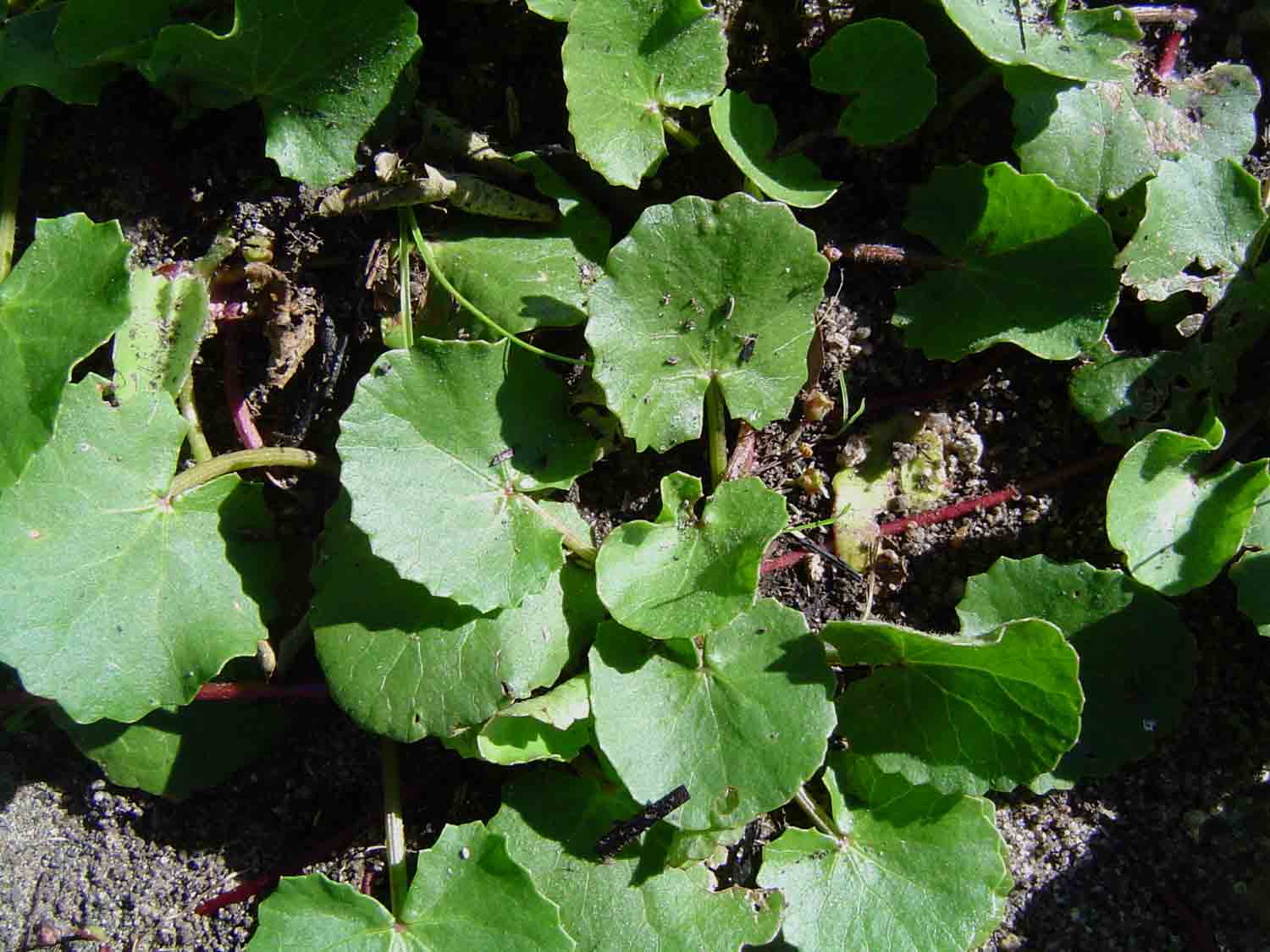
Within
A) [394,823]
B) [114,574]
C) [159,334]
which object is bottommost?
[394,823]

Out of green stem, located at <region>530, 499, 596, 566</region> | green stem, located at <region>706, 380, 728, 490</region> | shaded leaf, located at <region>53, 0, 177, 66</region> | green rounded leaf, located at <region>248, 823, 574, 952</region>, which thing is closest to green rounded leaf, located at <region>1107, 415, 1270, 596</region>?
green stem, located at <region>706, 380, 728, 490</region>

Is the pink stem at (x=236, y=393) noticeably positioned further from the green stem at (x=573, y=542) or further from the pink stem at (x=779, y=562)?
the pink stem at (x=779, y=562)

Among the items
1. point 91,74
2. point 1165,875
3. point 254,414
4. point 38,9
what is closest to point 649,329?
point 254,414

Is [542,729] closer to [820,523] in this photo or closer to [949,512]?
[820,523]

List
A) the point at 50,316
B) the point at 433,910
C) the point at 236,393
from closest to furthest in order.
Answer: the point at 50,316 < the point at 433,910 < the point at 236,393

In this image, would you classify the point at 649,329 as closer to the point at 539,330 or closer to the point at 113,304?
the point at 539,330

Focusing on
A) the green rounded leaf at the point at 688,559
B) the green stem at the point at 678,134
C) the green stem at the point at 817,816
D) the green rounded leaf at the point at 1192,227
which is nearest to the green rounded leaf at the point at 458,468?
the green rounded leaf at the point at 688,559

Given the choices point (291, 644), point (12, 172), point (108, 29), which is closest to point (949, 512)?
point (291, 644)
